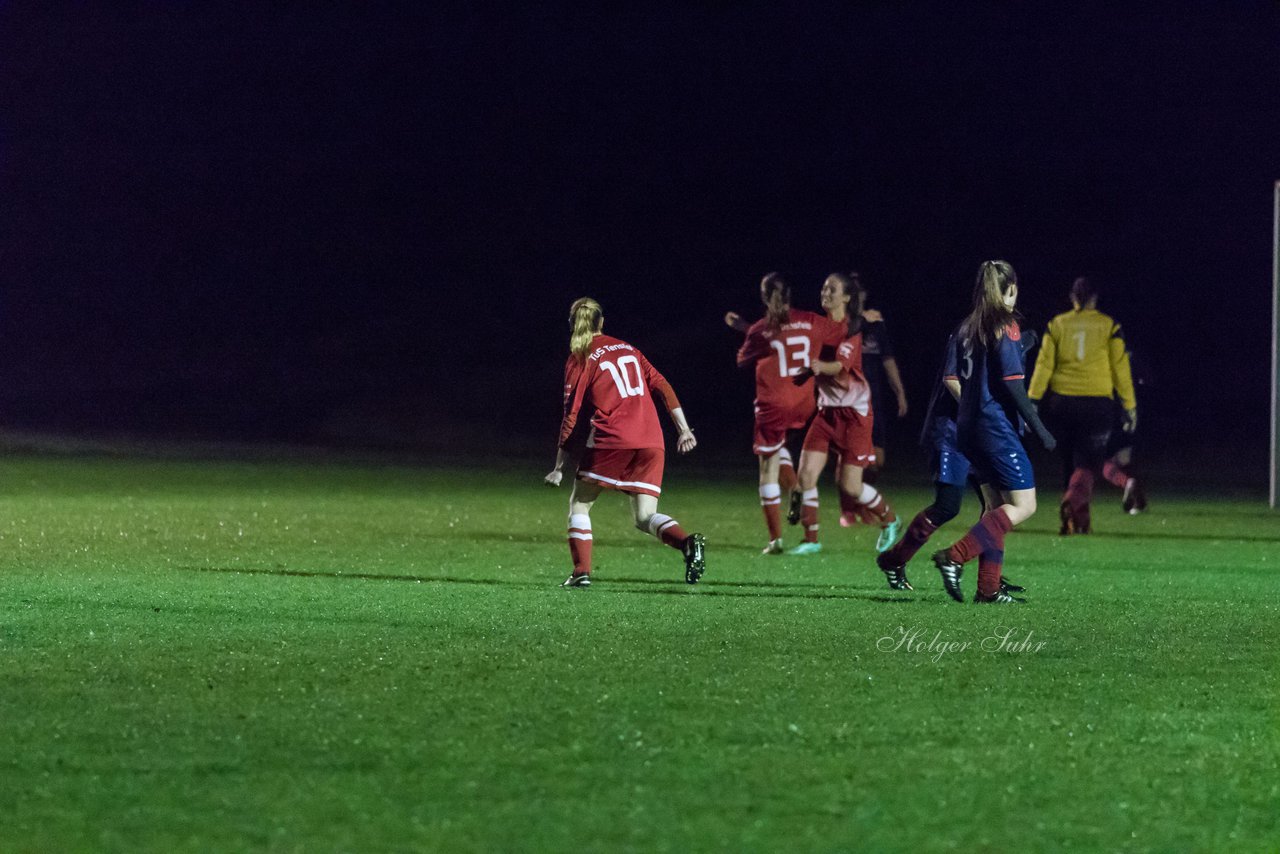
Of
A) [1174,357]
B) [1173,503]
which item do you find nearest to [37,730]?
[1173,503]

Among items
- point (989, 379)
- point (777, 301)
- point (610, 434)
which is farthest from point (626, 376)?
point (777, 301)

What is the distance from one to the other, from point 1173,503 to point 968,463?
997cm

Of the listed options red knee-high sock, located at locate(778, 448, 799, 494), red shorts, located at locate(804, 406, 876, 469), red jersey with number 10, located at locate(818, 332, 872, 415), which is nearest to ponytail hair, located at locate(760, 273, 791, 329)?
red jersey with number 10, located at locate(818, 332, 872, 415)

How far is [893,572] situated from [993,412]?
Result: 4.60 feet

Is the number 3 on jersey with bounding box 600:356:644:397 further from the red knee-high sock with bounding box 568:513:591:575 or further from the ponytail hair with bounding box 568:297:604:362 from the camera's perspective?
the red knee-high sock with bounding box 568:513:591:575

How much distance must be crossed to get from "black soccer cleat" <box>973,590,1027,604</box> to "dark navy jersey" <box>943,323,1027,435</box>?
94 centimetres

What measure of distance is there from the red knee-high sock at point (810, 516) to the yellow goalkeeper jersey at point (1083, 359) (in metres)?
2.73

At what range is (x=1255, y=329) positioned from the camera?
37.3 m

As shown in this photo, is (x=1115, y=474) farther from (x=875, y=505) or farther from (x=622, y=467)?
(x=622, y=467)

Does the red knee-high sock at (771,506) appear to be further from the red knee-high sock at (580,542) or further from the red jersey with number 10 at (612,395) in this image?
the red knee-high sock at (580,542)

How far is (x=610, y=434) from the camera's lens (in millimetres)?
11391

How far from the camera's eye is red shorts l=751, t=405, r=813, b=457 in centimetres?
1405

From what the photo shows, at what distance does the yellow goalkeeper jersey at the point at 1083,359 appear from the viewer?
1592cm

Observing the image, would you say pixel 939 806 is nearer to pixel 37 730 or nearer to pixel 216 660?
pixel 37 730
